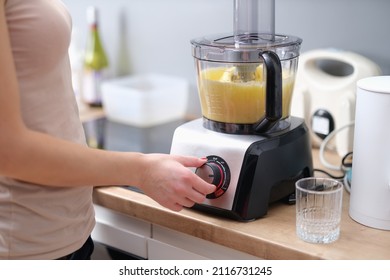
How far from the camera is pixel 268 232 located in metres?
0.97

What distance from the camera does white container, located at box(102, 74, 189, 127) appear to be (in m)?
1.64

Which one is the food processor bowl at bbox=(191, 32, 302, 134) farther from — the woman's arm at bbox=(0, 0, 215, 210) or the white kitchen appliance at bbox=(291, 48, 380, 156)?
the white kitchen appliance at bbox=(291, 48, 380, 156)

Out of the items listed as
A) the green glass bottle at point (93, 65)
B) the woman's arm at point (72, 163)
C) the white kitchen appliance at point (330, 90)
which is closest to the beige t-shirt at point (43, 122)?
the woman's arm at point (72, 163)

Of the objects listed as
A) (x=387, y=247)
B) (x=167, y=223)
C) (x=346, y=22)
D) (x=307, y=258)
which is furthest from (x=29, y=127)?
(x=346, y=22)

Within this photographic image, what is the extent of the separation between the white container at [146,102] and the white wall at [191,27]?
42 mm

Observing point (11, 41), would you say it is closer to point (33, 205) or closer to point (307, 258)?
point (33, 205)

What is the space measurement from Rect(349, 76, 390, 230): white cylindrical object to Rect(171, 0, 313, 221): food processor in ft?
0.41

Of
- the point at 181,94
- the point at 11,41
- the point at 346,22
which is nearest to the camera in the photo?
the point at 11,41

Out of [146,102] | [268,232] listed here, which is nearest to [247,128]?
[268,232]

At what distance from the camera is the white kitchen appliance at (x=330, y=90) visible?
131cm

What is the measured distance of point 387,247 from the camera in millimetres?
920

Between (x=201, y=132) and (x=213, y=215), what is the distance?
15cm

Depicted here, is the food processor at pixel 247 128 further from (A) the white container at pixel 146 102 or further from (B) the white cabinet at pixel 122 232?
(A) the white container at pixel 146 102

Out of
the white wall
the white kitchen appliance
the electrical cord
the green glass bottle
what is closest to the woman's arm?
the electrical cord
